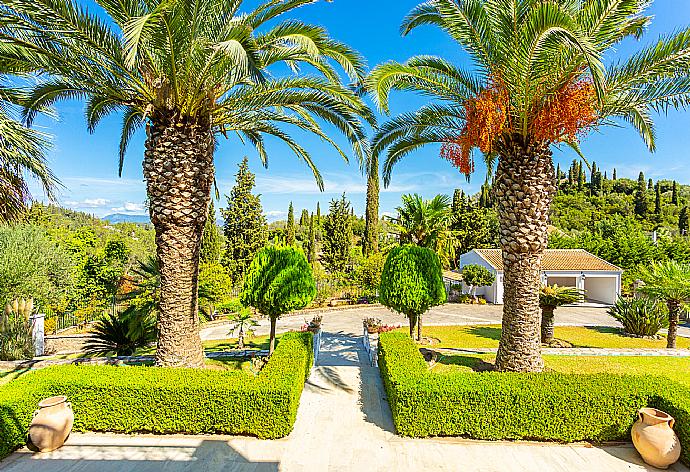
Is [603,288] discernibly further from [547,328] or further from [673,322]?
[547,328]

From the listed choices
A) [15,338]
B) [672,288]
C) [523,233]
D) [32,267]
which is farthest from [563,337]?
[32,267]

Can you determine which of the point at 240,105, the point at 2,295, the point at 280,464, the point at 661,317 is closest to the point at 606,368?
the point at 661,317

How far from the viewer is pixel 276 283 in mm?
9789

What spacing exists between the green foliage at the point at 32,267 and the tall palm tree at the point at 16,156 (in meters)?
12.1

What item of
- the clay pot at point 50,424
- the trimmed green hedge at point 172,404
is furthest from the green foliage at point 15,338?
the clay pot at point 50,424

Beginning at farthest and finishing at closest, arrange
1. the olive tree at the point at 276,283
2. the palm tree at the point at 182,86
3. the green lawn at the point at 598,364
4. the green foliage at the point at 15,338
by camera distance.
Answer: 1. the green foliage at the point at 15,338
2. the olive tree at the point at 276,283
3. the green lawn at the point at 598,364
4. the palm tree at the point at 182,86

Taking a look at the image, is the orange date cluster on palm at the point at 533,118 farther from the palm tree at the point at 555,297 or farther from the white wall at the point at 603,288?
the white wall at the point at 603,288

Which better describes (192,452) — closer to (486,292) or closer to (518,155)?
(518,155)

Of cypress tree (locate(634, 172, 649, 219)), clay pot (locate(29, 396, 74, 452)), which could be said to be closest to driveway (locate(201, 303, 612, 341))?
clay pot (locate(29, 396, 74, 452))

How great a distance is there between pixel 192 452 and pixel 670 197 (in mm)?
84788

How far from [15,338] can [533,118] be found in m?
15.5

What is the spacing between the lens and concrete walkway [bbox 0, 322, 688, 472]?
16.8 ft

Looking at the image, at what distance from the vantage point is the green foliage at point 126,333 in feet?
34.2

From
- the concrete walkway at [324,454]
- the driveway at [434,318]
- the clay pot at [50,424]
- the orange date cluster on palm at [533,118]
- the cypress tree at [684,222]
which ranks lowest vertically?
the driveway at [434,318]
